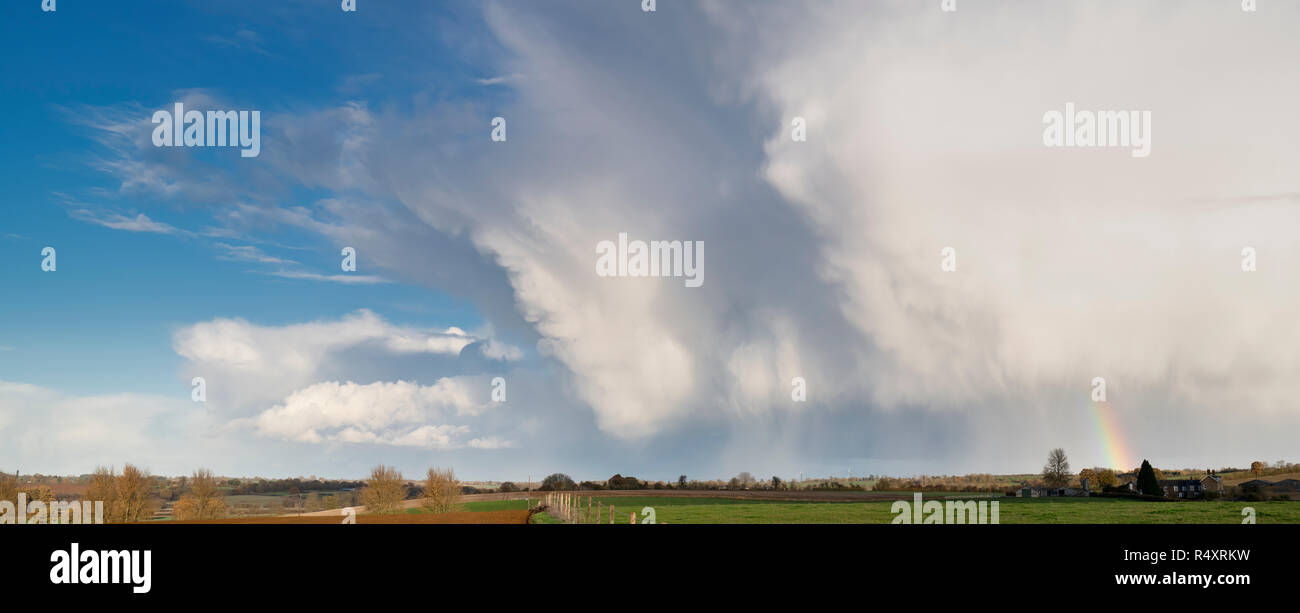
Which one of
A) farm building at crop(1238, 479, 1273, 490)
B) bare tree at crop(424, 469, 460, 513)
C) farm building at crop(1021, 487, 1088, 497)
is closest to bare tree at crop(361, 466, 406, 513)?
bare tree at crop(424, 469, 460, 513)

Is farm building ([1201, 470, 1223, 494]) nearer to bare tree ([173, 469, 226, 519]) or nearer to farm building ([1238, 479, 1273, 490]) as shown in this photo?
farm building ([1238, 479, 1273, 490])

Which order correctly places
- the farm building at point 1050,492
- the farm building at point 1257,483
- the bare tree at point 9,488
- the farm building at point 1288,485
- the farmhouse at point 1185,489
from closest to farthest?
the bare tree at point 9,488 → the farmhouse at point 1185,489 → the farm building at point 1288,485 → the farm building at point 1257,483 → the farm building at point 1050,492

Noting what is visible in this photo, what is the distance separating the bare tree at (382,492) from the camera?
140 meters

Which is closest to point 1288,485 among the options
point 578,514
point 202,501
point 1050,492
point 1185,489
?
point 1185,489

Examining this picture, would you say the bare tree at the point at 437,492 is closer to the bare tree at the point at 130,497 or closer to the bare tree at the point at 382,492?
the bare tree at the point at 382,492

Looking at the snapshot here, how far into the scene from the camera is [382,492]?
141750mm

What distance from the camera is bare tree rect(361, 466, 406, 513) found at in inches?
5517

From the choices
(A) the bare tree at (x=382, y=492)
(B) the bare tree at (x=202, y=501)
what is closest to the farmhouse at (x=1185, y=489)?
(A) the bare tree at (x=382, y=492)

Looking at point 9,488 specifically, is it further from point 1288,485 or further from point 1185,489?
point 1288,485

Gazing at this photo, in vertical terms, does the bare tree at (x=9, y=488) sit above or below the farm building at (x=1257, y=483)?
above
